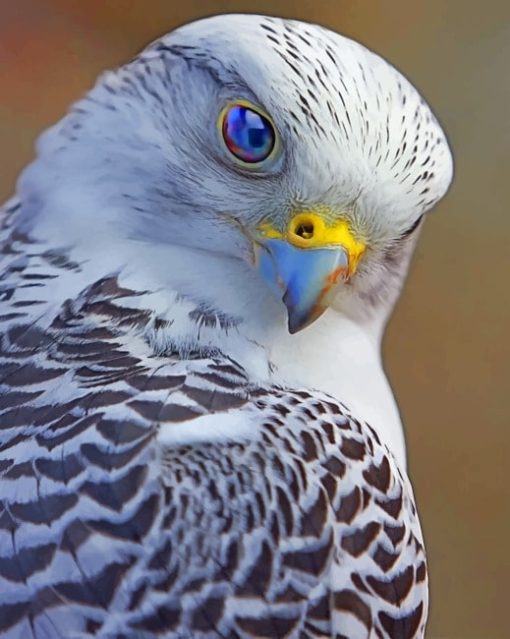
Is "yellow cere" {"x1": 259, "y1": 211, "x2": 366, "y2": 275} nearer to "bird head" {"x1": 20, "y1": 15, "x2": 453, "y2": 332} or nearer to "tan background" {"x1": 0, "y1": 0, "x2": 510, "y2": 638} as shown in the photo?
"bird head" {"x1": 20, "y1": 15, "x2": 453, "y2": 332}

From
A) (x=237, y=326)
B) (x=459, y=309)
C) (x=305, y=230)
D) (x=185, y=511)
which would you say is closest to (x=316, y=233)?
(x=305, y=230)

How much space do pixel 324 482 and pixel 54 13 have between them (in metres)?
1.18

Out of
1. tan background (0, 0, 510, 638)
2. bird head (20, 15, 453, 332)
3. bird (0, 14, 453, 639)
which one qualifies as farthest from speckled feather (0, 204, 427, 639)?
tan background (0, 0, 510, 638)

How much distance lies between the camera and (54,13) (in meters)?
1.56

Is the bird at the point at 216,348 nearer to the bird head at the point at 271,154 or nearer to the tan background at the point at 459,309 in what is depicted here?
the bird head at the point at 271,154

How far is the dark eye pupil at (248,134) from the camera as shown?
2.32ft

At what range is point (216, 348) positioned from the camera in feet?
2.50

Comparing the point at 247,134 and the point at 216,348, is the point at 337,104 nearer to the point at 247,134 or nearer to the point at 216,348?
the point at 247,134

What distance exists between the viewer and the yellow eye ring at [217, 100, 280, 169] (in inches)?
27.8

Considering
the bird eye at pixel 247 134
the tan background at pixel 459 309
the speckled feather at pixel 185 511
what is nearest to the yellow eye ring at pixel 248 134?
the bird eye at pixel 247 134

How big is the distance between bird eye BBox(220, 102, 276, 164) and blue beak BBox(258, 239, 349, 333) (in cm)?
7

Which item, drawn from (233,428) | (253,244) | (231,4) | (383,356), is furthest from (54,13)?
(233,428)

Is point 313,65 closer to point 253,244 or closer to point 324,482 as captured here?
point 253,244

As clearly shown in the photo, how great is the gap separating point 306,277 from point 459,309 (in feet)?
3.27
